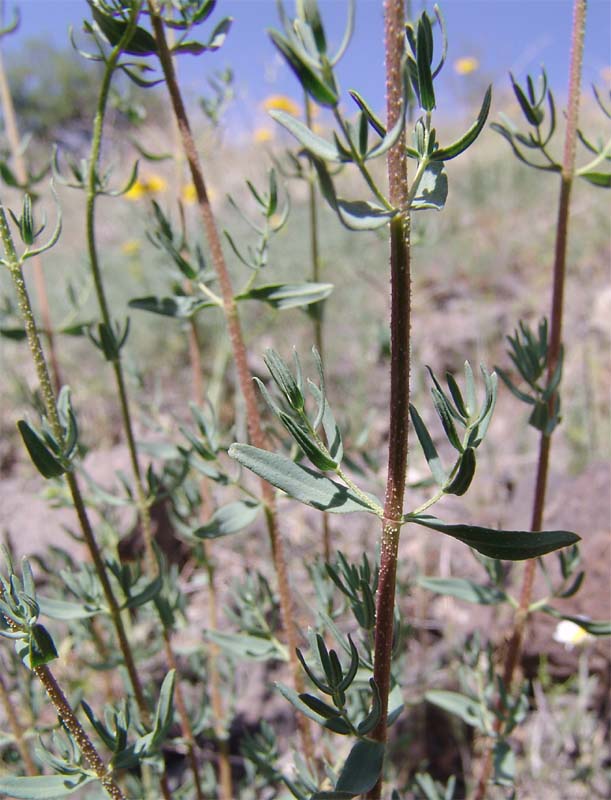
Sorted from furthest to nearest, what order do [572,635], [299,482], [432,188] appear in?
[572,635] < [299,482] < [432,188]

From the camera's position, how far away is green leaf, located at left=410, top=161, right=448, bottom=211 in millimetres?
704

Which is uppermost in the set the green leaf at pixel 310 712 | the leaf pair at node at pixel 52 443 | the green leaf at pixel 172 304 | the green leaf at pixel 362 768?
the green leaf at pixel 172 304

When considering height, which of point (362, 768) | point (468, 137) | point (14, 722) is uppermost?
point (468, 137)

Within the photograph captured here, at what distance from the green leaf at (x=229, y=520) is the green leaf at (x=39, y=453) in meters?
0.29

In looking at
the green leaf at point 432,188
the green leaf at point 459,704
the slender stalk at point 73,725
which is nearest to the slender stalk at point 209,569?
the green leaf at point 459,704

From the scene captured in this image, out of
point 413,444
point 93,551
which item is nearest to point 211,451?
point 93,551

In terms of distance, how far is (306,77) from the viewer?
615mm

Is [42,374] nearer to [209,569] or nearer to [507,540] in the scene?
[507,540]

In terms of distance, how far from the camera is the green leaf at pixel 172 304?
1.25 meters

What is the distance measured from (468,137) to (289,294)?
0.59 metres

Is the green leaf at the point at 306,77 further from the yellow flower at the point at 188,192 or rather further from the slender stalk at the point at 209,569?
the yellow flower at the point at 188,192

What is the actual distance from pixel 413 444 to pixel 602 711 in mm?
1181

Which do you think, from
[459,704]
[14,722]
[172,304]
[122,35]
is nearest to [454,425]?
[172,304]

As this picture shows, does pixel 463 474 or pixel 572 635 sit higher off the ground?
pixel 463 474
